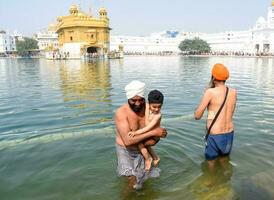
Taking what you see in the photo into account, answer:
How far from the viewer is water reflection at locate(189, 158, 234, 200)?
4.44 meters

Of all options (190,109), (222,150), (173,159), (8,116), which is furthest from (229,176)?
(8,116)

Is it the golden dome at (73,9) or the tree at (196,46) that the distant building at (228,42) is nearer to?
the tree at (196,46)

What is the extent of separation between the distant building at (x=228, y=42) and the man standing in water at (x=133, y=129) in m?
90.7

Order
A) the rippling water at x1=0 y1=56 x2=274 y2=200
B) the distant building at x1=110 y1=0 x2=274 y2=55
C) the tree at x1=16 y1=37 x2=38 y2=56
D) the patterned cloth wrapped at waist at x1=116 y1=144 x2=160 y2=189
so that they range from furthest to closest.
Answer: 1. the tree at x1=16 y1=37 x2=38 y2=56
2. the distant building at x1=110 y1=0 x2=274 y2=55
3. the rippling water at x1=0 y1=56 x2=274 y2=200
4. the patterned cloth wrapped at waist at x1=116 y1=144 x2=160 y2=189

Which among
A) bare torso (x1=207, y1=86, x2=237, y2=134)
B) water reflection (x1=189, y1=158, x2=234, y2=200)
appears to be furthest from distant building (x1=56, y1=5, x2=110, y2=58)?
bare torso (x1=207, y1=86, x2=237, y2=134)

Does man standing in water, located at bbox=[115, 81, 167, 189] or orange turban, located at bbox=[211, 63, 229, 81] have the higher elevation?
orange turban, located at bbox=[211, 63, 229, 81]

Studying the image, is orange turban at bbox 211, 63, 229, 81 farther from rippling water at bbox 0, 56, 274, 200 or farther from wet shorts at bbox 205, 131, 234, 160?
rippling water at bbox 0, 56, 274, 200

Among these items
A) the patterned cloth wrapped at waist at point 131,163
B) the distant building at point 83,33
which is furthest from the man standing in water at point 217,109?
the distant building at point 83,33

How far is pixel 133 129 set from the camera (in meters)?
3.89

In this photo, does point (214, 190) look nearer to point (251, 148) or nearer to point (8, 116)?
point (251, 148)

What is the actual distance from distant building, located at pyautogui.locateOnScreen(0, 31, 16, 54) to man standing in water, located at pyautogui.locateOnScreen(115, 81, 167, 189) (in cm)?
13091

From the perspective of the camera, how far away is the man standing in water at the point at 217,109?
4.48m

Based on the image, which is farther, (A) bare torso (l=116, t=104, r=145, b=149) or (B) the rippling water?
(B) the rippling water

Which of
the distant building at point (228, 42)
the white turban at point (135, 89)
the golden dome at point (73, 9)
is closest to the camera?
the white turban at point (135, 89)
